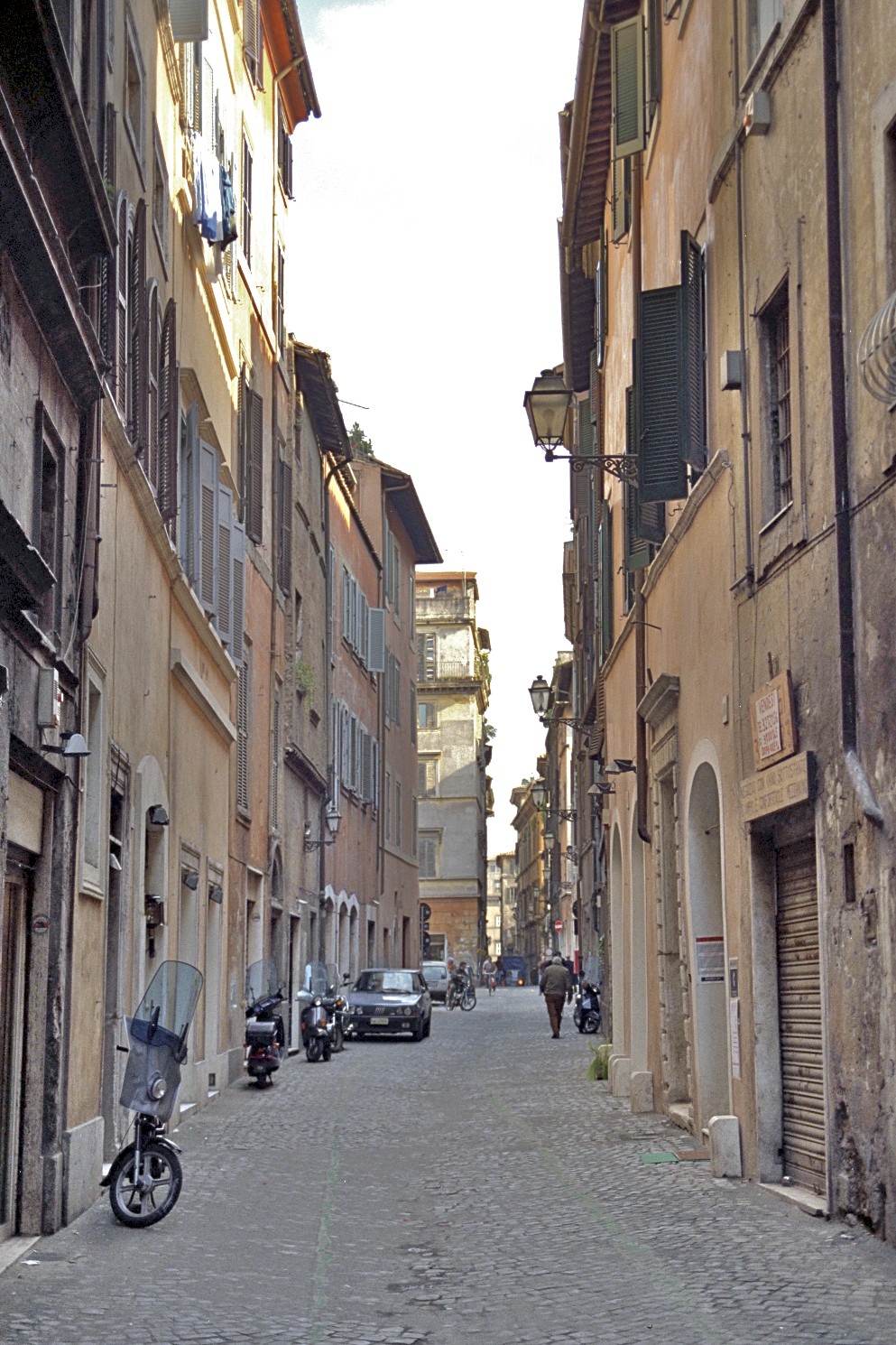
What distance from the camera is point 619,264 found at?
69.6 ft

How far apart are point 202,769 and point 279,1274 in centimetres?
1040

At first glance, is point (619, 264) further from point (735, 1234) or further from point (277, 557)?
point (735, 1234)

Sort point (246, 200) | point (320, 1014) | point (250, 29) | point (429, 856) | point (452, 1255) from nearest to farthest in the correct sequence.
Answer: point (452, 1255), point (246, 200), point (250, 29), point (320, 1014), point (429, 856)

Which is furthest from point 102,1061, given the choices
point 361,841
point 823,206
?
point 361,841

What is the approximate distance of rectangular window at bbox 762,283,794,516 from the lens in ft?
38.3

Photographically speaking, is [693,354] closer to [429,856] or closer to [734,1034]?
[734,1034]

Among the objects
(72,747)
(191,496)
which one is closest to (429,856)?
(191,496)

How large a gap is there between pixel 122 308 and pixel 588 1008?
22058mm

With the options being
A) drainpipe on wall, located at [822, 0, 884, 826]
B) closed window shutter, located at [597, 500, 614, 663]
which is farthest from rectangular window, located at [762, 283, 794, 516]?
closed window shutter, located at [597, 500, 614, 663]

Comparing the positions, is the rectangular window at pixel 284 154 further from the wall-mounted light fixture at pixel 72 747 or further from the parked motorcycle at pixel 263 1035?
the wall-mounted light fixture at pixel 72 747

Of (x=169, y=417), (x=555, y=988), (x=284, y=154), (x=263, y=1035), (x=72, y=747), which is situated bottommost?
(x=263, y=1035)

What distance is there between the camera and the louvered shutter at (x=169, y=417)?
51.4 ft

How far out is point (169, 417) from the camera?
52.6 ft

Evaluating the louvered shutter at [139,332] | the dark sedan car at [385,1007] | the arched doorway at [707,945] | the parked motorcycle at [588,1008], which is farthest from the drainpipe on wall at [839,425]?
the parked motorcycle at [588,1008]
